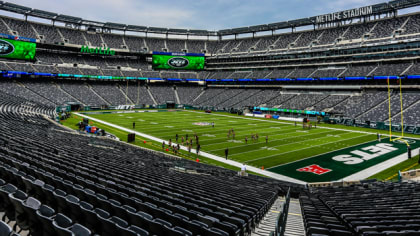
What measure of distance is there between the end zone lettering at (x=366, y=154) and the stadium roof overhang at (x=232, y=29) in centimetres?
4533

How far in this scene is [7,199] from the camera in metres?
4.84

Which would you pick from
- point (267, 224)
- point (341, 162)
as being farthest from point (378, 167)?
point (267, 224)

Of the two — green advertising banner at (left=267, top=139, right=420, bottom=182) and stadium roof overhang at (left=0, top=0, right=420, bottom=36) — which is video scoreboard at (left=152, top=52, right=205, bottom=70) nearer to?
stadium roof overhang at (left=0, top=0, right=420, bottom=36)

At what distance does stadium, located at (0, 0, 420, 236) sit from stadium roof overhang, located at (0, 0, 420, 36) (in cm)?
35

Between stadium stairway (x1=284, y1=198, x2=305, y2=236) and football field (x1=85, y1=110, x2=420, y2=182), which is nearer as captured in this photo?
stadium stairway (x1=284, y1=198, x2=305, y2=236)

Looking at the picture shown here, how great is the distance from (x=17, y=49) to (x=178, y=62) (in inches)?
1718

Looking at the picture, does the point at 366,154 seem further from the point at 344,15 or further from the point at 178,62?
the point at 178,62

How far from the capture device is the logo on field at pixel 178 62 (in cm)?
8772

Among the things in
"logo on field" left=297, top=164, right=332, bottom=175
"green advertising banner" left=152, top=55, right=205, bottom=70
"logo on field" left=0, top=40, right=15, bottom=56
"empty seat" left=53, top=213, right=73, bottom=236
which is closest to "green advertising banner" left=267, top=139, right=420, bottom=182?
"logo on field" left=297, top=164, right=332, bottom=175

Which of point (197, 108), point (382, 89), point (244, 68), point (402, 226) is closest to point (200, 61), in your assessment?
point (244, 68)

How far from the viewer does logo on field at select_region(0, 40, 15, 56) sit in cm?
6284

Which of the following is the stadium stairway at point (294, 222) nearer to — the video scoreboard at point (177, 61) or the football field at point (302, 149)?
the football field at point (302, 149)

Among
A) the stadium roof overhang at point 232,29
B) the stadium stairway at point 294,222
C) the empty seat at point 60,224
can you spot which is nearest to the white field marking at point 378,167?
the stadium stairway at point 294,222

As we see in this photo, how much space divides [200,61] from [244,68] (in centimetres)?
1597
